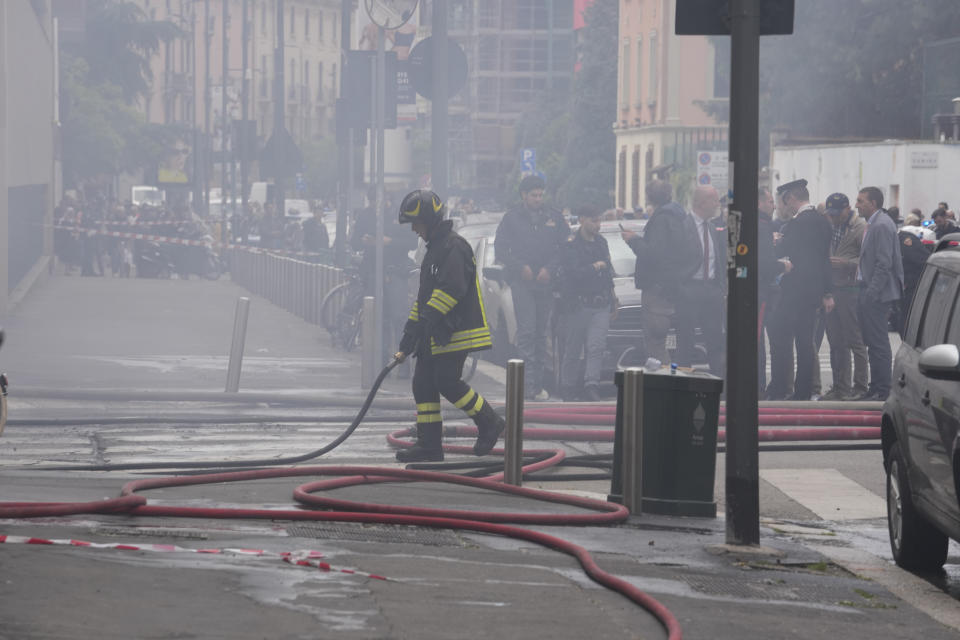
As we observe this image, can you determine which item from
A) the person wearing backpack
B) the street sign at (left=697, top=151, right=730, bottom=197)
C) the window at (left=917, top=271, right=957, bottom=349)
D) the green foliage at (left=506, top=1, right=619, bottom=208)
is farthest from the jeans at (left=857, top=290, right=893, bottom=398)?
the green foliage at (left=506, top=1, right=619, bottom=208)

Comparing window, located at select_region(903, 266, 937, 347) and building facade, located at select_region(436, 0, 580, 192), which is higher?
building facade, located at select_region(436, 0, 580, 192)

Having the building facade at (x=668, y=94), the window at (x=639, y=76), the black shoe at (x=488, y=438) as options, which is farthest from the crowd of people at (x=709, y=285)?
the window at (x=639, y=76)

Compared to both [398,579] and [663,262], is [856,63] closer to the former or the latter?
[663,262]

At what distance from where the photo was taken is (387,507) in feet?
29.6

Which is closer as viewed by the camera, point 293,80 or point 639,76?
point 639,76

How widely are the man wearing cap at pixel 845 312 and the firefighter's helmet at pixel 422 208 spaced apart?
521cm

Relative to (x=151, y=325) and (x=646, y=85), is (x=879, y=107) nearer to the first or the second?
(x=646, y=85)

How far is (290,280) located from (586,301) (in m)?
14.7

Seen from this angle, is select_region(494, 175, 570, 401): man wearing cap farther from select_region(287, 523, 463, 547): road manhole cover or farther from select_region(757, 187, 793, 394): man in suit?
select_region(287, 523, 463, 547): road manhole cover

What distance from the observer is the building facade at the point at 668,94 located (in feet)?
217

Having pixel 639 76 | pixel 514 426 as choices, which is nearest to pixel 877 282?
pixel 514 426

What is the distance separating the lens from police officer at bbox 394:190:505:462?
12.0 m

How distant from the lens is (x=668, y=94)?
2657 inches

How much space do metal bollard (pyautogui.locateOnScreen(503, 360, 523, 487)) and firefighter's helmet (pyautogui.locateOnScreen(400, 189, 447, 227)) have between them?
1991mm
